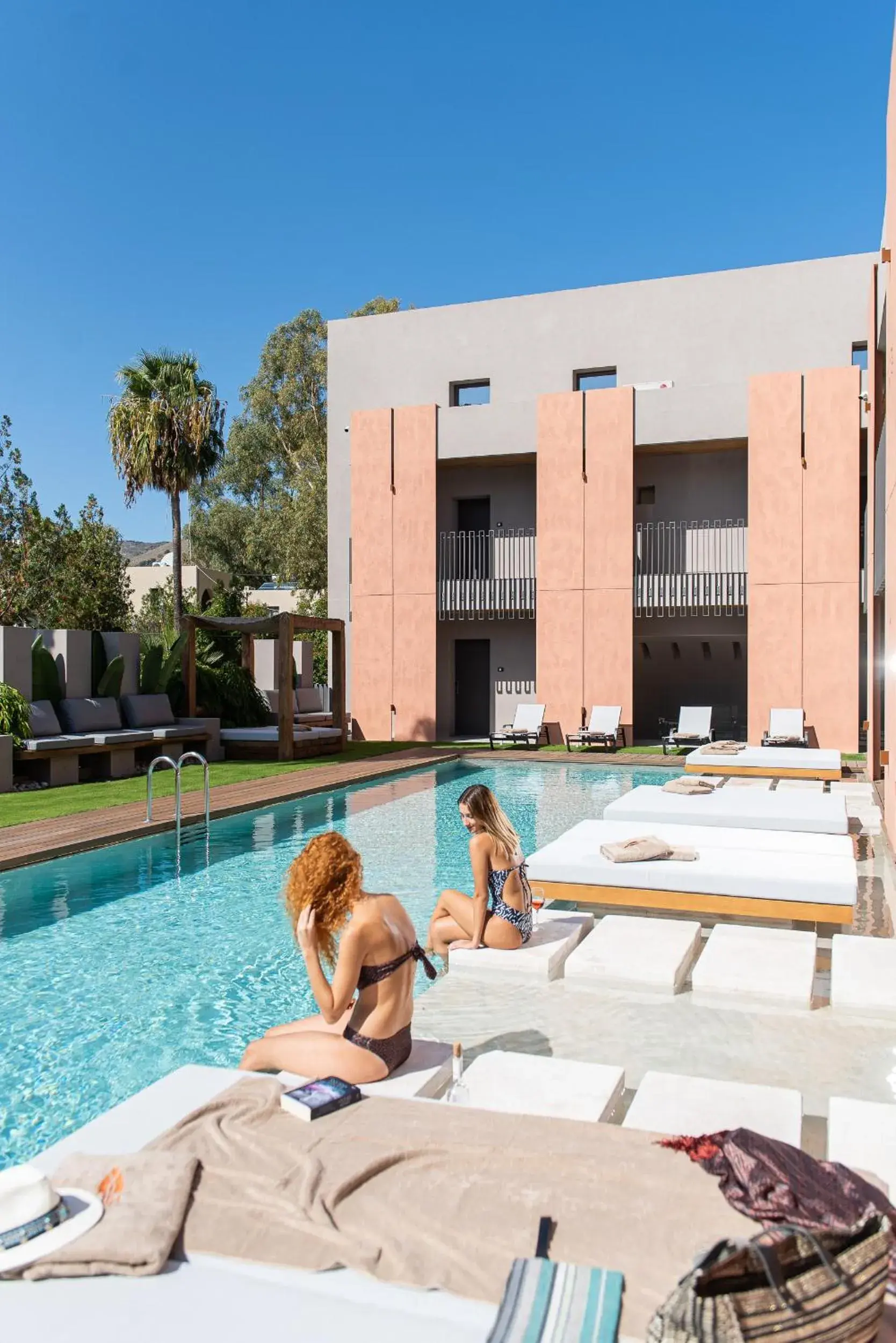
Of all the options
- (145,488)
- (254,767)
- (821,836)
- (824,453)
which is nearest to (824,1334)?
(821,836)

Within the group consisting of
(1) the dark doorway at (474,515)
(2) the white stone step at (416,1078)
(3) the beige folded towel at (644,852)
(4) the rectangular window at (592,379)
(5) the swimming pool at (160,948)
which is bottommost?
(5) the swimming pool at (160,948)

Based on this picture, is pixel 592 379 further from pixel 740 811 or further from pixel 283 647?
pixel 740 811

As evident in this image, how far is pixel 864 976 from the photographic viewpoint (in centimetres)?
539

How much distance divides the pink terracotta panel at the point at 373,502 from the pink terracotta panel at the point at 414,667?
0.74 metres

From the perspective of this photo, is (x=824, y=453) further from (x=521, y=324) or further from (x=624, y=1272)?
(x=624, y=1272)

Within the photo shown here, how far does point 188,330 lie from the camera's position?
37656 mm

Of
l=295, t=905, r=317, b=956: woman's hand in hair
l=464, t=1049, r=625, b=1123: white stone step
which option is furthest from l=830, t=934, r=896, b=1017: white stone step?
l=295, t=905, r=317, b=956: woman's hand in hair

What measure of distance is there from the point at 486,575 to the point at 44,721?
Result: 10846 millimetres

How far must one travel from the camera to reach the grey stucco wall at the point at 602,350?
2041cm

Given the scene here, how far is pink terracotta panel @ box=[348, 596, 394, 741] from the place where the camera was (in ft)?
73.1

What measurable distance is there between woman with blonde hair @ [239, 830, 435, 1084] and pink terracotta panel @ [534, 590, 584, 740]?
1688cm

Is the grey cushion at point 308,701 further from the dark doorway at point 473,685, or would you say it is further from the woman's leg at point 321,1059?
the woman's leg at point 321,1059

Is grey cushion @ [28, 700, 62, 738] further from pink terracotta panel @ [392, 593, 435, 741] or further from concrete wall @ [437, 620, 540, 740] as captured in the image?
concrete wall @ [437, 620, 540, 740]

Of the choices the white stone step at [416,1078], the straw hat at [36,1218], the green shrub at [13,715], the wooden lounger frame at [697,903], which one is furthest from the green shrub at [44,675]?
the straw hat at [36,1218]
